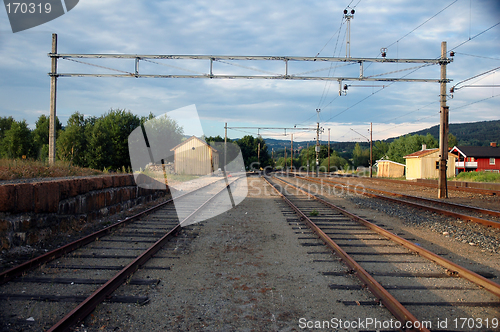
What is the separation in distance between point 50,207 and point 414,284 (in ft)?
22.6

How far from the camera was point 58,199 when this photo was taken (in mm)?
7199

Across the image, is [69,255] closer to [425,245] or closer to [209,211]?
[209,211]

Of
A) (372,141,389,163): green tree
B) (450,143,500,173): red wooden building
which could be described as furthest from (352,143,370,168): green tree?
(450,143,500,173): red wooden building

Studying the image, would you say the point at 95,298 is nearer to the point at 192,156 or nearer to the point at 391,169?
the point at 192,156

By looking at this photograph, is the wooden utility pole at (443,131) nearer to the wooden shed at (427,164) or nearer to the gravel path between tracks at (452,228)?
the gravel path between tracks at (452,228)

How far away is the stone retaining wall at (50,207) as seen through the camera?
5.80 meters

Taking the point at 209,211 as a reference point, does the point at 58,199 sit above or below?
above

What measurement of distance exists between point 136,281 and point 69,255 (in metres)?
2.02

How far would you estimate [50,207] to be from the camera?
6910mm

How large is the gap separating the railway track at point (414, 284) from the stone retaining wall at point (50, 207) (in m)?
5.39

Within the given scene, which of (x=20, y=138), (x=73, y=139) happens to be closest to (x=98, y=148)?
(x=73, y=139)

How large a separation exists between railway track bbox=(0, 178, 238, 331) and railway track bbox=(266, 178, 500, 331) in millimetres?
2796

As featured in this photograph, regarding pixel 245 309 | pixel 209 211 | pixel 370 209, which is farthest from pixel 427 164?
pixel 245 309

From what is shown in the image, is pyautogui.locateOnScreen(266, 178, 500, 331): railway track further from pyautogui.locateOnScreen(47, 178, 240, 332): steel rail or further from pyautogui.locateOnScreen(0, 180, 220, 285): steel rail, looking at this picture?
pyautogui.locateOnScreen(0, 180, 220, 285): steel rail
